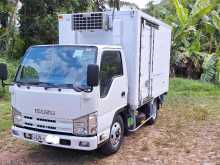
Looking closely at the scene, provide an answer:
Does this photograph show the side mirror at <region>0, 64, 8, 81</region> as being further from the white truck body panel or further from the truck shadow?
the white truck body panel

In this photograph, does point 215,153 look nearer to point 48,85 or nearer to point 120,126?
point 120,126

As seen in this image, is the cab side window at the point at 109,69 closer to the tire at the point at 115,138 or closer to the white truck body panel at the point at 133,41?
the white truck body panel at the point at 133,41

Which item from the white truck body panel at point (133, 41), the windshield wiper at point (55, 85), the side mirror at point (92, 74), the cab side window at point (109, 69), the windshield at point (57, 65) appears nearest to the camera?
the side mirror at point (92, 74)

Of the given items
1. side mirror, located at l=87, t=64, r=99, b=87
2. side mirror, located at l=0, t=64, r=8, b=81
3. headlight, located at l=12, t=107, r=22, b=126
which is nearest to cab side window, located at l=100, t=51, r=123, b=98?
side mirror, located at l=87, t=64, r=99, b=87

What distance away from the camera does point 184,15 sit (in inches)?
671

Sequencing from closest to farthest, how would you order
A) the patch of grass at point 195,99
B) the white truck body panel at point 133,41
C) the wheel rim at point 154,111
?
the white truck body panel at point 133,41
the wheel rim at point 154,111
the patch of grass at point 195,99

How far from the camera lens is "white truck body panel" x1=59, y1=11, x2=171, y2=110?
7.30 m

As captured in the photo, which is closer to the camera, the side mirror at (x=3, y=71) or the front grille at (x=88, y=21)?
the side mirror at (x=3, y=71)

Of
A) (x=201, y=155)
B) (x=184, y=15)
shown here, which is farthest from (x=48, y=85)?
(x=184, y=15)

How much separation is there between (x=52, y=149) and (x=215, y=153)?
10.9 feet

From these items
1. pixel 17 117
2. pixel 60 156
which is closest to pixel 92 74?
pixel 17 117

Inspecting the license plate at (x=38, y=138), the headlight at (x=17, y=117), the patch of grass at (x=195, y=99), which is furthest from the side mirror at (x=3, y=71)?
the patch of grass at (x=195, y=99)

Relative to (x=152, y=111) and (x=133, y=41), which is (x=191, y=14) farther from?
(x=133, y=41)

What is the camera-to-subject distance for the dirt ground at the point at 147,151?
673cm
